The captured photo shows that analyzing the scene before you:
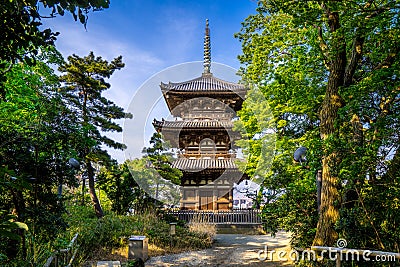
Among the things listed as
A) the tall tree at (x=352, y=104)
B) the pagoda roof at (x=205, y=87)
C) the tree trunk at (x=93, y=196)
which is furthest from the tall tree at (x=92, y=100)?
the tall tree at (x=352, y=104)

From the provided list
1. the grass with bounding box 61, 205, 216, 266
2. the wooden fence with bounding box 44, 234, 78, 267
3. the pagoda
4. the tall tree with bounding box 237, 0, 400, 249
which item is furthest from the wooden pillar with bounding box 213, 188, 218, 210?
the wooden fence with bounding box 44, 234, 78, 267

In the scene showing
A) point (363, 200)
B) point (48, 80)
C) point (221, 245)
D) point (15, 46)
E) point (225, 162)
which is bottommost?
point (221, 245)

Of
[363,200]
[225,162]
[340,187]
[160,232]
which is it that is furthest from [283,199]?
[225,162]

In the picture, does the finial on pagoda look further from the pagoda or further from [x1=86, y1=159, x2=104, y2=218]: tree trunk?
[x1=86, y1=159, x2=104, y2=218]: tree trunk

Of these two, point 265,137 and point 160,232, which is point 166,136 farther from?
point 160,232

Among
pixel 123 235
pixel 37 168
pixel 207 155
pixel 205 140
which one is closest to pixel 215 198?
pixel 207 155

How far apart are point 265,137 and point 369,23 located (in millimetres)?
9993

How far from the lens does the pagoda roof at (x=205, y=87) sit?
16.9 meters

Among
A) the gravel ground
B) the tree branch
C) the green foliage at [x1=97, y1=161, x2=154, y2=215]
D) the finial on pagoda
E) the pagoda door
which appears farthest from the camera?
the finial on pagoda

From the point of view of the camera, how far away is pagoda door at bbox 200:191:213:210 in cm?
1702

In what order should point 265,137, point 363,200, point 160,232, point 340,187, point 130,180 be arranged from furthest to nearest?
point 265,137
point 130,180
point 160,232
point 340,187
point 363,200

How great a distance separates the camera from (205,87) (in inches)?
697

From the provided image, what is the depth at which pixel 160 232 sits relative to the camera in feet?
33.0

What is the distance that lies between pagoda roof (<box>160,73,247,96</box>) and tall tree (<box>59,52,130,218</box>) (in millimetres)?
3133
